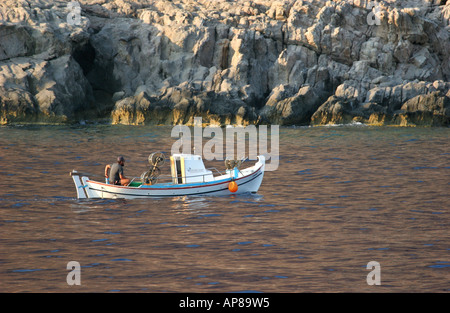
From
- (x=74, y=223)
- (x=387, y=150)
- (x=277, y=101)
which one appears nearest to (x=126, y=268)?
(x=74, y=223)

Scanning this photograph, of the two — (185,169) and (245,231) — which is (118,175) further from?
(245,231)

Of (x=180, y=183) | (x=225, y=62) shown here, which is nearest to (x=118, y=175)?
(x=180, y=183)

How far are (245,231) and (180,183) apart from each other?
24.8 feet

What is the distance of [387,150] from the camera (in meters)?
43.8

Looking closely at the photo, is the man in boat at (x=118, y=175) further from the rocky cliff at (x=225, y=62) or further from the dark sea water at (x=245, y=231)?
the rocky cliff at (x=225, y=62)

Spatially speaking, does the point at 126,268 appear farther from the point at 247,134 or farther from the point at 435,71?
the point at 435,71

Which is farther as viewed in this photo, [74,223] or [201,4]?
[201,4]

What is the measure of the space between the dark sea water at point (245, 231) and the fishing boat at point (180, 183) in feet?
1.53

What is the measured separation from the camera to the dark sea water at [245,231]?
57.0 feet

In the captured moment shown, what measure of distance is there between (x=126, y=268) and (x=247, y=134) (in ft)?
118

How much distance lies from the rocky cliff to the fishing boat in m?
28.2

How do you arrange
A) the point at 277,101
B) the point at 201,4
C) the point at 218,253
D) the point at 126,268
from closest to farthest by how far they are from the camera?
the point at 126,268, the point at 218,253, the point at 277,101, the point at 201,4

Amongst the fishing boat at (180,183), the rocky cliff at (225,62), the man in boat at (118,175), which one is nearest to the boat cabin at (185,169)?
the fishing boat at (180,183)

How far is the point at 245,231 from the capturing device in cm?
2259
